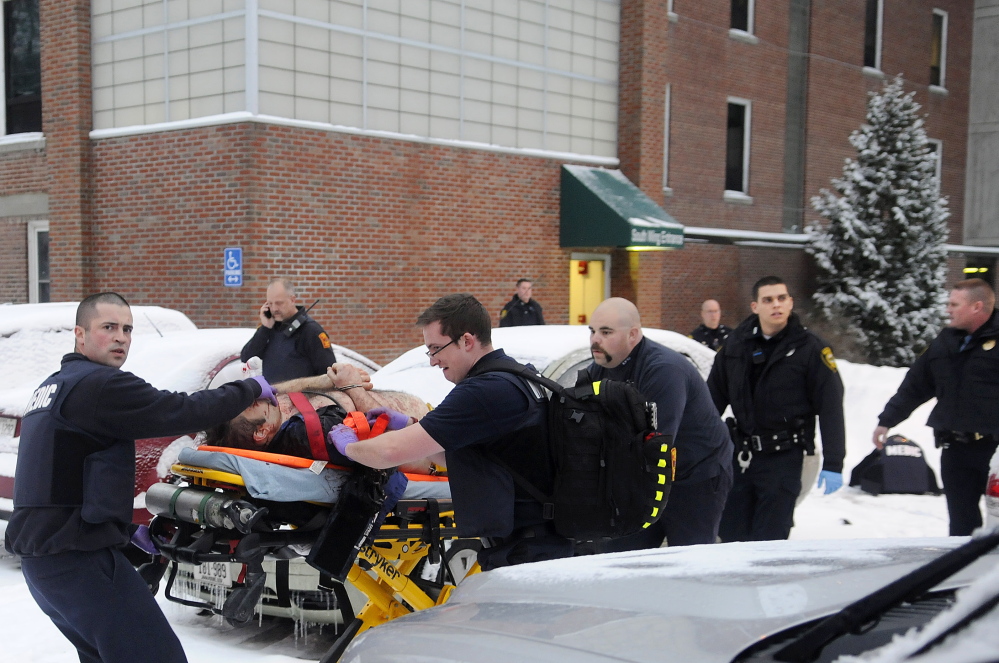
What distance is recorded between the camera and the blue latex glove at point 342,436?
385cm

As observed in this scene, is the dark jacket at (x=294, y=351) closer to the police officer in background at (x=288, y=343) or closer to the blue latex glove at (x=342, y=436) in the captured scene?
the police officer in background at (x=288, y=343)

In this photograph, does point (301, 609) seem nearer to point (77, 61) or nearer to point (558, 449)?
point (558, 449)

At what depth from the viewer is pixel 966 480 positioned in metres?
6.09

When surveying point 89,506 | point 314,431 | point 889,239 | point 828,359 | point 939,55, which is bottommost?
point 89,506

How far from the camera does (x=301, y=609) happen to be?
16.1 feet

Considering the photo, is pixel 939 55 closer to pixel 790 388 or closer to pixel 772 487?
pixel 790 388

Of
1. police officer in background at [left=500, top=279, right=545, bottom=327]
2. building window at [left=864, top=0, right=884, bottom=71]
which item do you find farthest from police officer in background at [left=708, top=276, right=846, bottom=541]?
building window at [left=864, top=0, right=884, bottom=71]

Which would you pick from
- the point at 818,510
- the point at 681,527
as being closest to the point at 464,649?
the point at 681,527

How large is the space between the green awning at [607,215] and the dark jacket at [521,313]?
2.46 m

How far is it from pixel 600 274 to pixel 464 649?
17.0 m

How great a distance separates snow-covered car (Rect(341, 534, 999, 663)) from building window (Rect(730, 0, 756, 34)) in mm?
22817

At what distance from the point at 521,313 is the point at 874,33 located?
16962 mm

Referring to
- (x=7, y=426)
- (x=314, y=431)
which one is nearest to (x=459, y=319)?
(x=314, y=431)

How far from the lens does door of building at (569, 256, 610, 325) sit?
60.4ft
